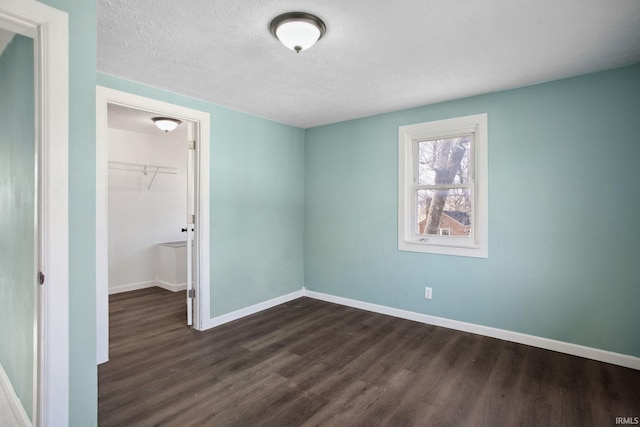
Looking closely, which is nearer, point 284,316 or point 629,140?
point 629,140

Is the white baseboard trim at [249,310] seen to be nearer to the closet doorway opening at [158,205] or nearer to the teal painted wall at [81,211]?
the closet doorway opening at [158,205]

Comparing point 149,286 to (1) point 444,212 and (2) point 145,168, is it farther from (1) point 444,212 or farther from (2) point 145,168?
(1) point 444,212

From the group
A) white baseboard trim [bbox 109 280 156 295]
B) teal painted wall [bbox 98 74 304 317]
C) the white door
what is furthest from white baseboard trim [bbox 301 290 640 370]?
white baseboard trim [bbox 109 280 156 295]

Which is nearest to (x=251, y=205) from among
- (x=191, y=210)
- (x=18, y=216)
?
(x=191, y=210)

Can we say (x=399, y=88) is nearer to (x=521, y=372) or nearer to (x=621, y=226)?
(x=621, y=226)

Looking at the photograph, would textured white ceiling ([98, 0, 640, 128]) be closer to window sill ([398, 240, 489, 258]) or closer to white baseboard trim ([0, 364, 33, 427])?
window sill ([398, 240, 489, 258])

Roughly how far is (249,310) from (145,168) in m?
2.96

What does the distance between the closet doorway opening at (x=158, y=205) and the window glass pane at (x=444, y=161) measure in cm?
243

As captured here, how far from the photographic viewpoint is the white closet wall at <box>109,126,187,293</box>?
4781 millimetres

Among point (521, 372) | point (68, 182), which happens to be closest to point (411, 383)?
point (521, 372)

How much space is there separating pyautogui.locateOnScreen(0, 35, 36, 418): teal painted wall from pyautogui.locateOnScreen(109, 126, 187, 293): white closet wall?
252cm

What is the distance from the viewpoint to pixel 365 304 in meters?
4.04

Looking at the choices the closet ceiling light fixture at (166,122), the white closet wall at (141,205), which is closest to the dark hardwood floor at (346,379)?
the white closet wall at (141,205)

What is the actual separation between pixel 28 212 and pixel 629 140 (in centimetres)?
418
